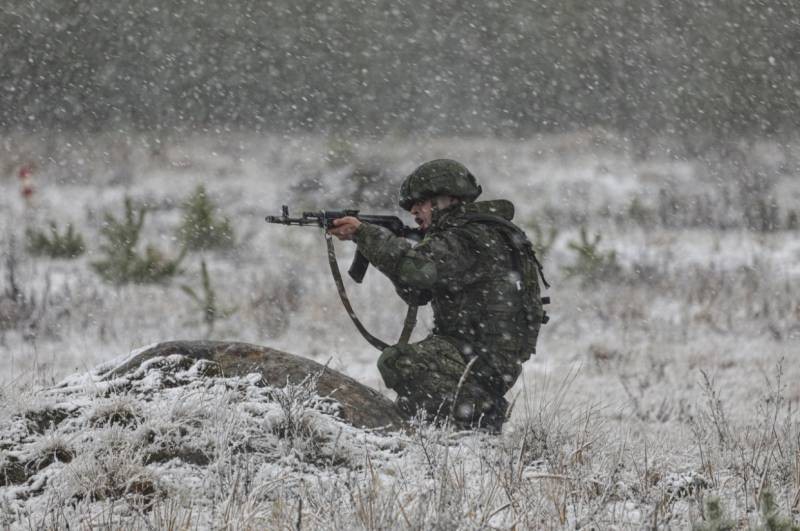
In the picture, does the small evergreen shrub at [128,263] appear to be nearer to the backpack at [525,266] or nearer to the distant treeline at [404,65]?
the backpack at [525,266]

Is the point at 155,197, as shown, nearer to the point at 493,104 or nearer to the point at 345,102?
the point at 345,102

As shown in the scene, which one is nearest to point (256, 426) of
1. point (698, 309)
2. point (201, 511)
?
point (201, 511)

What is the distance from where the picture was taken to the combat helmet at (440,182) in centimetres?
447

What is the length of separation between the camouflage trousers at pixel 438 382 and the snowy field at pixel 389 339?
0.38 metres

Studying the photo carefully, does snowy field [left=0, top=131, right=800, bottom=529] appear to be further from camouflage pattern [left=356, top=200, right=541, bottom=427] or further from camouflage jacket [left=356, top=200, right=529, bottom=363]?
camouflage jacket [left=356, top=200, right=529, bottom=363]

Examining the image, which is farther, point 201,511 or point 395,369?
point 395,369

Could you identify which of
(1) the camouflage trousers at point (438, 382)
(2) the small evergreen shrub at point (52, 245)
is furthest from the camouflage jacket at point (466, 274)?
(2) the small evergreen shrub at point (52, 245)

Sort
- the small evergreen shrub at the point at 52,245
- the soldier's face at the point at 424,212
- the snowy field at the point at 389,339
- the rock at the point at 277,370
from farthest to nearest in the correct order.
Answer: the small evergreen shrub at the point at 52,245 → the soldier's face at the point at 424,212 → the rock at the point at 277,370 → the snowy field at the point at 389,339

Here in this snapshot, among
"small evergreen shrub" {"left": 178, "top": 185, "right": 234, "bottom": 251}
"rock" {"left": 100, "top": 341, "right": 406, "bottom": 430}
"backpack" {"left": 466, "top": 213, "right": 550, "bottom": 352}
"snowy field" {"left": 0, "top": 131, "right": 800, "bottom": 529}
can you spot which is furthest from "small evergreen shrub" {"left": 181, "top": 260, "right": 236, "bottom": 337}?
"backpack" {"left": 466, "top": 213, "right": 550, "bottom": 352}

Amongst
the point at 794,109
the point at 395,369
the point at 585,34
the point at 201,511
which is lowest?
the point at 201,511

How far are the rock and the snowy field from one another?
17 cm

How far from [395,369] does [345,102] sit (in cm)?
3165

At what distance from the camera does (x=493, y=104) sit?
3503 centimetres

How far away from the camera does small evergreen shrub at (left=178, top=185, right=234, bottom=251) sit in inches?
488
